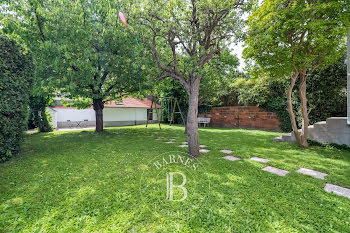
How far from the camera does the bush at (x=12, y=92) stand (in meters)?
3.53

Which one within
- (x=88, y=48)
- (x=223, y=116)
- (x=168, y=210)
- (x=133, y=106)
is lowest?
(x=168, y=210)

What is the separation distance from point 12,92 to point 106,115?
39.1 ft

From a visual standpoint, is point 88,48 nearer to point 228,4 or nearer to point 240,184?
point 228,4

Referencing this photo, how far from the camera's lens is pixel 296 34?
4609 millimetres

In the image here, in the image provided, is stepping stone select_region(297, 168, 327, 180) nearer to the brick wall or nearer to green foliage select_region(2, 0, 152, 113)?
green foliage select_region(2, 0, 152, 113)

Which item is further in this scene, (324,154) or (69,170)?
(324,154)

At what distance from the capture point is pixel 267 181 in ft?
8.82

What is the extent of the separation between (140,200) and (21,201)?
5.30ft

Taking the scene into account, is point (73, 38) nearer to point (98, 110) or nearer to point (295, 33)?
point (98, 110)

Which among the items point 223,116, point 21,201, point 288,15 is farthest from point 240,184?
point 223,116

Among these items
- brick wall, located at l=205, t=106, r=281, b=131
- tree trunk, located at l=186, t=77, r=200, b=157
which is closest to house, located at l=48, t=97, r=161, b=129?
brick wall, located at l=205, t=106, r=281, b=131
